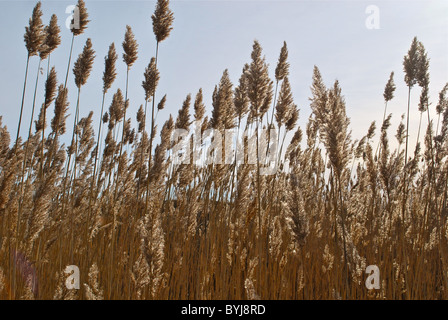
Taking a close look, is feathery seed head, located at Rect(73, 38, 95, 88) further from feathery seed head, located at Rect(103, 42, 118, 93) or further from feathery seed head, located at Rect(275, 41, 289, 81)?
feathery seed head, located at Rect(275, 41, 289, 81)

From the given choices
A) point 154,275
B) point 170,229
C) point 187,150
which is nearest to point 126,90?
point 187,150

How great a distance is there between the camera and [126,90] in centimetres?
270

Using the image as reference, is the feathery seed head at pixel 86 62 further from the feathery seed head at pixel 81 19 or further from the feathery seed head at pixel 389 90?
the feathery seed head at pixel 389 90

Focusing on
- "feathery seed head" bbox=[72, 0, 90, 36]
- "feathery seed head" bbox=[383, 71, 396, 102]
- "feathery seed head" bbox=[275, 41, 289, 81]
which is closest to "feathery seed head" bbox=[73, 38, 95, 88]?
"feathery seed head" bbox=[72, 0, 90, 36]

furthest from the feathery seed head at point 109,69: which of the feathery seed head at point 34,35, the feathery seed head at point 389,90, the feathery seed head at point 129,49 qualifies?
the feathery seed head at point 389,90

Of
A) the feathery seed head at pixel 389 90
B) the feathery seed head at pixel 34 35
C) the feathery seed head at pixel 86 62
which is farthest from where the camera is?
the feathery seed head at pixel 389 90

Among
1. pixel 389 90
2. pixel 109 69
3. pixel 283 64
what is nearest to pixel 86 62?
pixel 109 69

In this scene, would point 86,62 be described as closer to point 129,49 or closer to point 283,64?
point 129,49

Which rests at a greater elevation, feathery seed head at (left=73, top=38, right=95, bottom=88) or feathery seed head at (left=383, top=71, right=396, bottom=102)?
feathery seed head at (left=383, top=71, right=396, bottom=102)

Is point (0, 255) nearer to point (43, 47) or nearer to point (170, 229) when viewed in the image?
point (170, 229)

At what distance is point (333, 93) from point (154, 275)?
4.02 ft

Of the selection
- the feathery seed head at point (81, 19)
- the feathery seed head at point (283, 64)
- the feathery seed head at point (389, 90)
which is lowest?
the feathery seed head at point (283, 64)

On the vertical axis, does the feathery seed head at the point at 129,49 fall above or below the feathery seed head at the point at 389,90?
below

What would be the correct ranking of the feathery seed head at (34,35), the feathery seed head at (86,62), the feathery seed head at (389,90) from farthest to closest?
the feathery seed head at (389,90)
the feathery seed head at (86,62)
the feathery seed head at (34,35)
